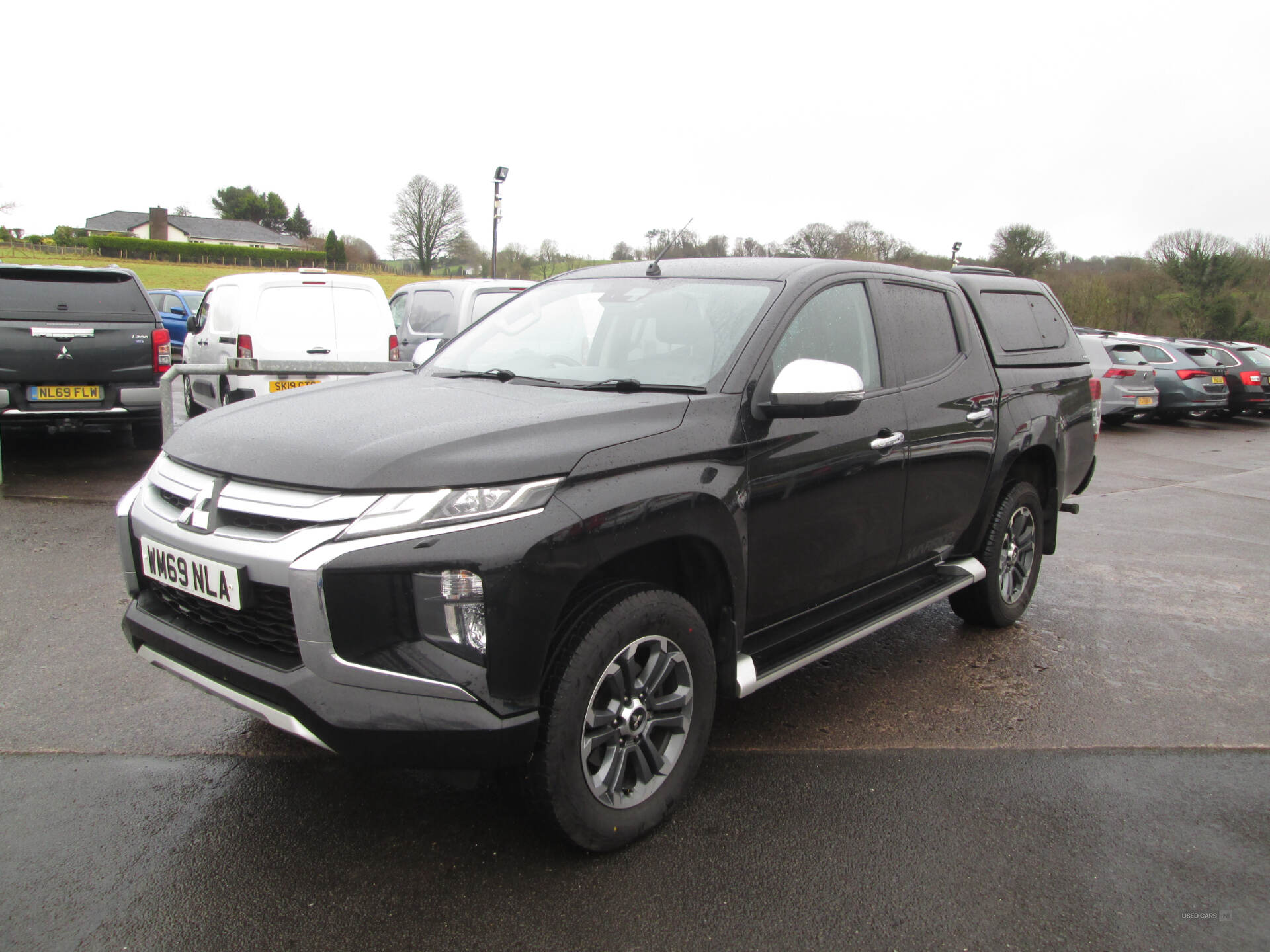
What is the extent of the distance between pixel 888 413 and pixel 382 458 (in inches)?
87.9

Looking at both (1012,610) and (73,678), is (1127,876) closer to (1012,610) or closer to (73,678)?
(1012,610)

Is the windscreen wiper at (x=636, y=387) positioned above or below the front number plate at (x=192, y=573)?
above

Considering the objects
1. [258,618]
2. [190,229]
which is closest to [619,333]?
[258,618]

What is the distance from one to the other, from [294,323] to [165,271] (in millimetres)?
58779

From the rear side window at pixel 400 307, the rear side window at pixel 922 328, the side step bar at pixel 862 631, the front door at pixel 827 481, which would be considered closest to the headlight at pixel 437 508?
the front door at pixel 827 481

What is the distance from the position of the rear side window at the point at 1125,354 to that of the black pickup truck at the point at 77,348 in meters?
16.7

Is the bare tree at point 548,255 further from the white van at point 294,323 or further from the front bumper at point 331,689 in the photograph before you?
the front bumper at point 331,689

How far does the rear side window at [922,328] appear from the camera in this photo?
4.19m

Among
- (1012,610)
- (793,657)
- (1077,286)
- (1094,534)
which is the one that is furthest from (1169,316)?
(793,657)

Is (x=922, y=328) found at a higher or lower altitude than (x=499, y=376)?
higher

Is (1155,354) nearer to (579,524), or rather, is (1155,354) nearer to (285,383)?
(285,383)

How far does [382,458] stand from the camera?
2.55m

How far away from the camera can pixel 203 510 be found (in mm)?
2764

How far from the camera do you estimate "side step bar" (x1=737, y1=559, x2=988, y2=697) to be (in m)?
3.23
